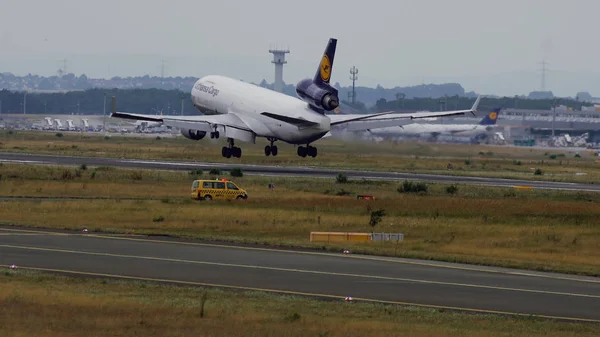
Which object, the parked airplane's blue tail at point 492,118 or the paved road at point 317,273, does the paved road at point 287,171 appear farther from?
the parked airplane's blue tail at point 492,118

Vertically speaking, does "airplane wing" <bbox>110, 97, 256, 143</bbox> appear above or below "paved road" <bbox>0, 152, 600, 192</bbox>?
above

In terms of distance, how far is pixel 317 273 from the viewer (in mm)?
40688

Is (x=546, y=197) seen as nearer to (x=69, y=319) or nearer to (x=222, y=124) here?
(x=222, y=124)

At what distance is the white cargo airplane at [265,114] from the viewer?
89.6 m

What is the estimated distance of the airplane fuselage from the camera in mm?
91562

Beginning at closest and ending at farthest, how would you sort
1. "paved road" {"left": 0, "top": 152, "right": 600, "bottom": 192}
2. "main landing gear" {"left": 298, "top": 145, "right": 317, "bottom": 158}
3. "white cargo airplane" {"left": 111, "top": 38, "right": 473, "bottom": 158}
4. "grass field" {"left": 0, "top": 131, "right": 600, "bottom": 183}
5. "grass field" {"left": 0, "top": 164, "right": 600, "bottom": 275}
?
"grass field" {"left": 0, "top": 164, "right": 600, "bottom": 275}
"white cargo airplane" {"left": 111, "top": 38, "right": 473, "bottom": 158}
"paved road" {"left": 0, "top": 152, "right": 600, "bottom": 192}
"main landing gear" {"left": 298, "top": 145, "right": 317, "bottom": 158}
"grass field" {"left": 0, "top": 131, "right": 600, "bottom": 183}

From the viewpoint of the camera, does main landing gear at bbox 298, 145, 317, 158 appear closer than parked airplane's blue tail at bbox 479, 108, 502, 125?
Yes

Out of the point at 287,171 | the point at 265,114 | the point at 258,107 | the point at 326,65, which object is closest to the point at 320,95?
the point at 326,65

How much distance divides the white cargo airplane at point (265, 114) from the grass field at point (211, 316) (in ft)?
177

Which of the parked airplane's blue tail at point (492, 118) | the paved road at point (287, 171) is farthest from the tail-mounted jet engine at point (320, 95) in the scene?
the parked airplane's blue tail at point (492, 118)

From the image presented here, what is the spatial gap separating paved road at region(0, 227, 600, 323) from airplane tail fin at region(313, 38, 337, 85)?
41432 mm

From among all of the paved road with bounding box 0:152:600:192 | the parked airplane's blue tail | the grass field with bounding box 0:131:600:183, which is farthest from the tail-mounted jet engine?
the parked airplane's blue tail

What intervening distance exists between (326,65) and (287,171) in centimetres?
1429

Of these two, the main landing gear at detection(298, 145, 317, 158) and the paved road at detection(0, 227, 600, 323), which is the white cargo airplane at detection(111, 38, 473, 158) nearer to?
the main landing gear at detection(298, 145, 317, 158)
